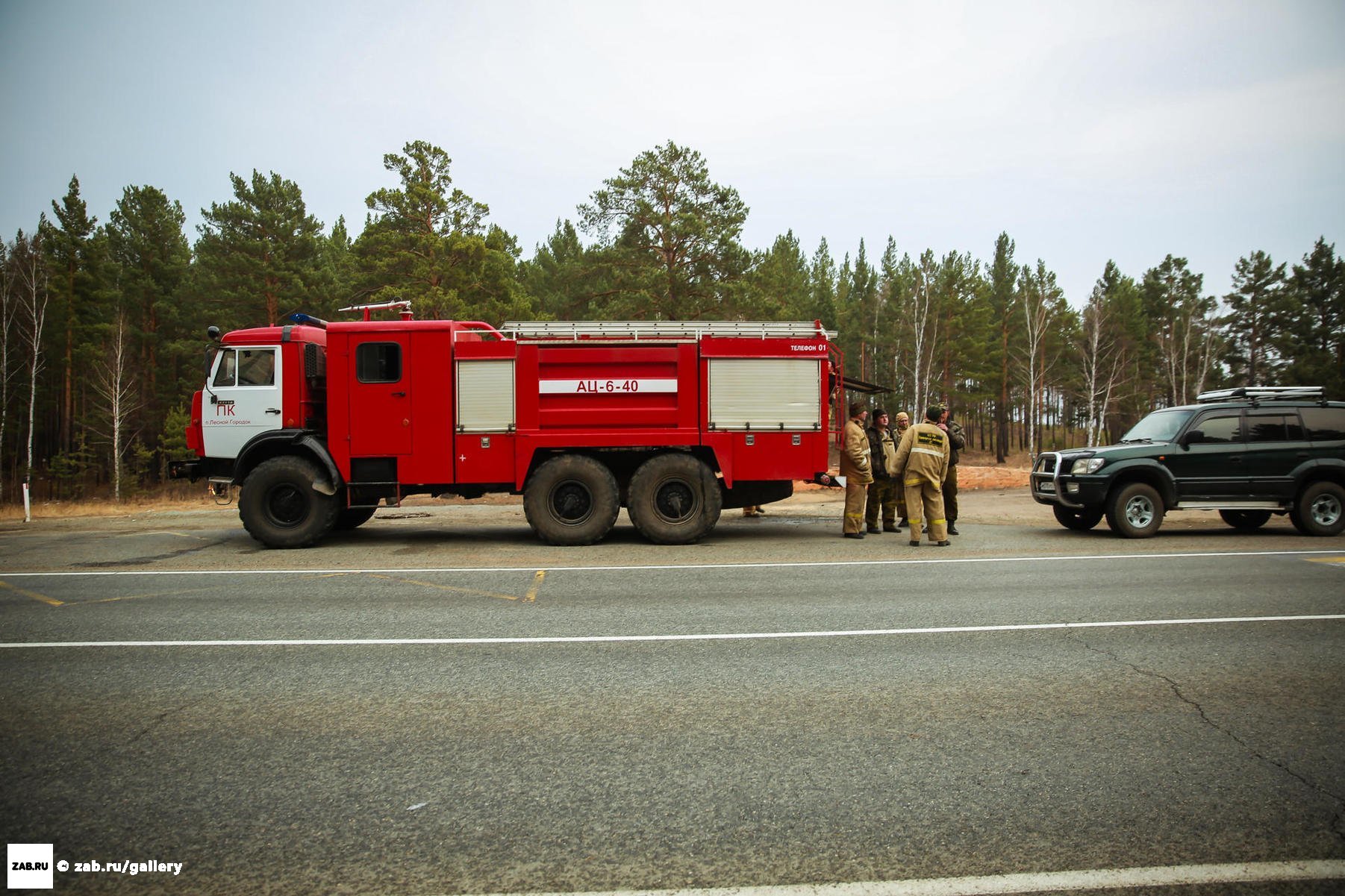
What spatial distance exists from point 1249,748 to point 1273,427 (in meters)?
10.8

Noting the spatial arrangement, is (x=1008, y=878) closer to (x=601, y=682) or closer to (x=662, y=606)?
(x=601, y=682)

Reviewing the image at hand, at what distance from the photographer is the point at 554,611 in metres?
6.92

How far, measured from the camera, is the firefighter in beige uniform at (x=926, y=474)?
11.2 m

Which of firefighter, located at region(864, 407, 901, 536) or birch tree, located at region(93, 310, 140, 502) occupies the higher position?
birch tree, located at region(93, 310, 140, 502)

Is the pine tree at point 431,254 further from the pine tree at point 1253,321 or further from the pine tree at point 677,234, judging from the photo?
the pine tree at point 1253,321

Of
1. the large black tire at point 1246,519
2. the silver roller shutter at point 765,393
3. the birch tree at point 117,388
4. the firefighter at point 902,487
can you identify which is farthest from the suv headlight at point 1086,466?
the birch tree at point 117,388

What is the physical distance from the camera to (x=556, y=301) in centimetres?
3922

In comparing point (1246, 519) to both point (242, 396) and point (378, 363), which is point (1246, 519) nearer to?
point (378, 363)

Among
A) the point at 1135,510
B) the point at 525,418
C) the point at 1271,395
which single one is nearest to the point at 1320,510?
the point at 1271,395

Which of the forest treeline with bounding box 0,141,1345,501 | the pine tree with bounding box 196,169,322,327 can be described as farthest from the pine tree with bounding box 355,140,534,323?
the pine tree with bounding box 196,169,322,327

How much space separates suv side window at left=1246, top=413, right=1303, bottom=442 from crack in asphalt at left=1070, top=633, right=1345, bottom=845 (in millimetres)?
9060

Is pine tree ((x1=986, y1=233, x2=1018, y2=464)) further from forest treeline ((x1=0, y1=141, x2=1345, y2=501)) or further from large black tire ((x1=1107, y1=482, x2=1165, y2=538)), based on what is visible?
large black tire ((x1=1107, y1=482, x2=1165, y2=538))

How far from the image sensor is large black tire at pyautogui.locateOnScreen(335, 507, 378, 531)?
41.8 feet

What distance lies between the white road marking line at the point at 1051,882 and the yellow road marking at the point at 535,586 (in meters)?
4.89
